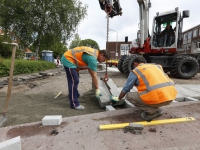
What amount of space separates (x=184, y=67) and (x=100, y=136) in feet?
25.9

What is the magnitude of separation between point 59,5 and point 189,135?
17.0 meters

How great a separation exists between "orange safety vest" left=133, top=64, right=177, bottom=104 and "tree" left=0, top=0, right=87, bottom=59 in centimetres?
1569

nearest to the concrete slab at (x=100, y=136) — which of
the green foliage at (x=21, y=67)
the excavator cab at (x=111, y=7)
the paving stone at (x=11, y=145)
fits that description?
the paving stone at (x=11, y=145)

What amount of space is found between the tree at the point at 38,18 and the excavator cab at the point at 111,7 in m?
12.2

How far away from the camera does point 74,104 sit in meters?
3.84

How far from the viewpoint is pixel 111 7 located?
5176 mm

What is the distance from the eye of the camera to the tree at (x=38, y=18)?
15.6 meters

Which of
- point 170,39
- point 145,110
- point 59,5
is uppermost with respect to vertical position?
point 59,5

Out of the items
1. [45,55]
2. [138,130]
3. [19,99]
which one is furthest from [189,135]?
[45,55]

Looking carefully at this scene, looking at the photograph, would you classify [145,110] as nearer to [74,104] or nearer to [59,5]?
[74,104]

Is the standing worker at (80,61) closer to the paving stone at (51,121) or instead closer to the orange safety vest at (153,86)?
the paving stone at (51,121)

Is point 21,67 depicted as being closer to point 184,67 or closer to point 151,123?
point 184,67

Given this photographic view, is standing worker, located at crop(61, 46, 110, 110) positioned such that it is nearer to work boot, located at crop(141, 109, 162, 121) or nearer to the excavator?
work boot, located at crop(141, 109, 162, 121)

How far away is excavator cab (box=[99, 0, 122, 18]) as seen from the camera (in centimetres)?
514
